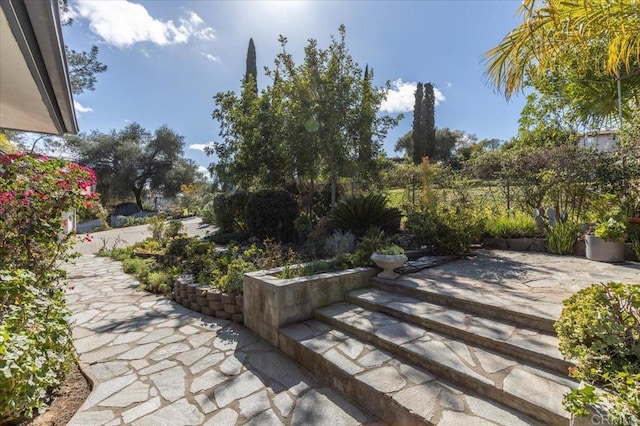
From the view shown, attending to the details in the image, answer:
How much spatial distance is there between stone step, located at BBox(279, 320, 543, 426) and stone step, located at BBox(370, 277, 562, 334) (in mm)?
1033

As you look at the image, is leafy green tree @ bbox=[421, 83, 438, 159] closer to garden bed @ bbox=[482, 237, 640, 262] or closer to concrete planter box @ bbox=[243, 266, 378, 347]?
garden bed @ bbox=[482, 237, 640, 262]

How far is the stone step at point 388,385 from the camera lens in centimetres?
193

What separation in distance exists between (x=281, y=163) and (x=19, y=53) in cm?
683

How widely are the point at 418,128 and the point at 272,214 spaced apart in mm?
22078

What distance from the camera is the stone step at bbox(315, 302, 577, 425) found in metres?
1.90

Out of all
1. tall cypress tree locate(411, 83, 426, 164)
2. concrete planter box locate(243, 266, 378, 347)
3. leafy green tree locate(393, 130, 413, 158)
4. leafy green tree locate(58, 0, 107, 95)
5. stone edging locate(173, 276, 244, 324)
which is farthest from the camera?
leafy green tree locate(393, 130, 413, 158)

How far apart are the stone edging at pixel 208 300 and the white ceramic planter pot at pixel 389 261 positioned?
1881 mm

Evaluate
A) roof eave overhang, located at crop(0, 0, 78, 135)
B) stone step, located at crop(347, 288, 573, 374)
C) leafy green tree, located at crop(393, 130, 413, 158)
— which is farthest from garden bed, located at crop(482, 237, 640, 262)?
leafy green tree, located at crop(393, 130, 413, 158)

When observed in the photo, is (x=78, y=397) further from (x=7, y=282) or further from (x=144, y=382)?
(x=7, y=282)

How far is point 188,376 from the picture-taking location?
9.04ft

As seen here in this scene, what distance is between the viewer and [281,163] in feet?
29.8

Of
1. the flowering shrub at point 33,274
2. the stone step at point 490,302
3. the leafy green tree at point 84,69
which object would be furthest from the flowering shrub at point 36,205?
the leafy green tree at point 84,69

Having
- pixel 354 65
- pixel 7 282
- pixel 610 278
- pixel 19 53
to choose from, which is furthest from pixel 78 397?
pixel 354 65

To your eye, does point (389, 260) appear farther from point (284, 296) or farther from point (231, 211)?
point (231, 211)
